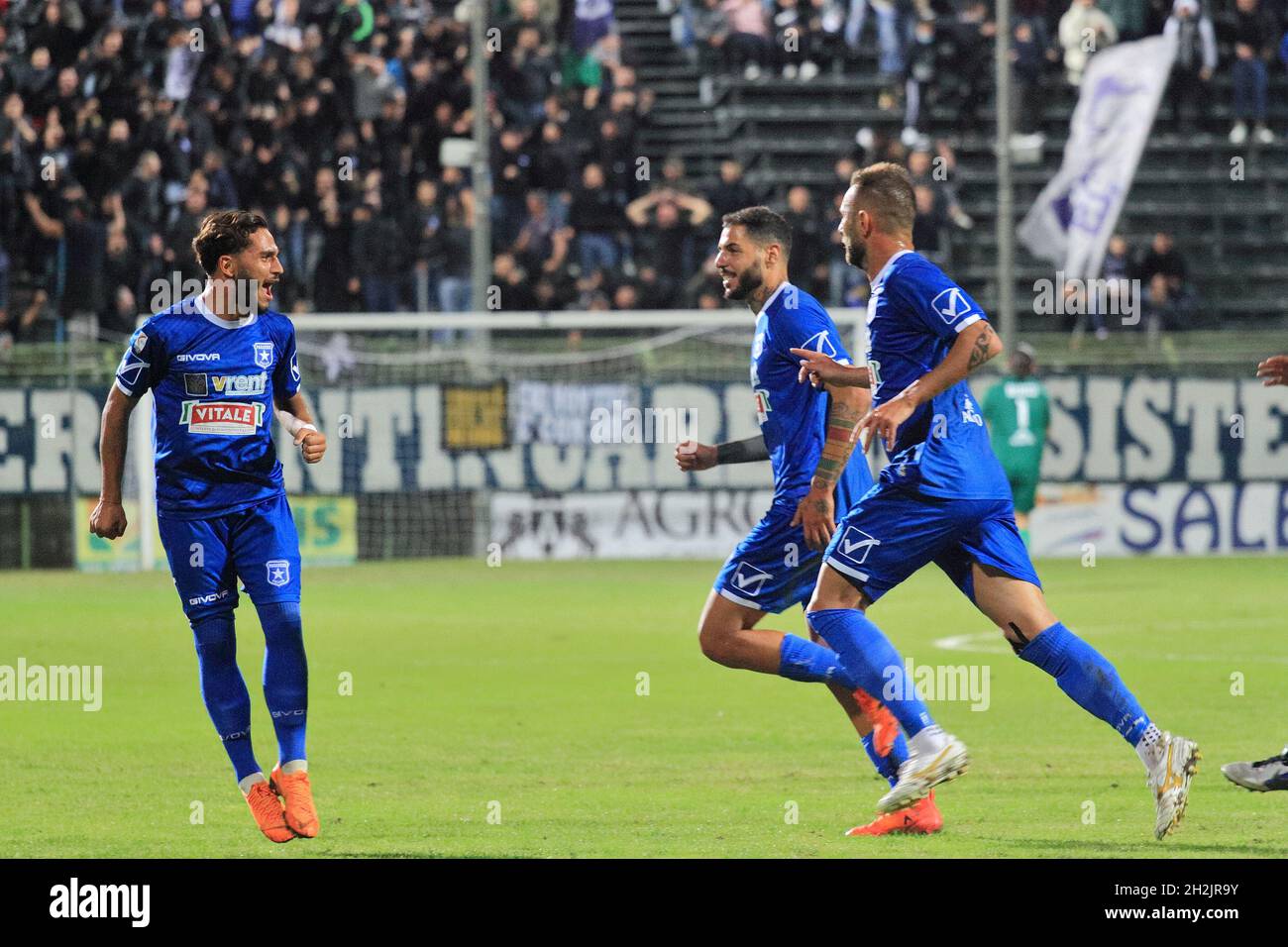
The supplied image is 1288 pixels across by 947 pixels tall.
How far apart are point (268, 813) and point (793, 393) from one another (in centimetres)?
242

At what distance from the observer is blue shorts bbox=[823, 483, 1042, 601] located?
739 centimetres

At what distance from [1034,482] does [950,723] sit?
29.7ft

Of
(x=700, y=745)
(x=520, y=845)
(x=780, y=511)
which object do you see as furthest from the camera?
(x=700, y=745)

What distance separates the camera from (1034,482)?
19797mm

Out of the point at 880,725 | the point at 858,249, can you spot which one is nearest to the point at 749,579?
the point at 880,725

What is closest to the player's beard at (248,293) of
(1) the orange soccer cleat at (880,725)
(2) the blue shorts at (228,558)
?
(2) the blue shorts at (228,558)

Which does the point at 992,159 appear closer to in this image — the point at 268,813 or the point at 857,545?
the point at 857,545

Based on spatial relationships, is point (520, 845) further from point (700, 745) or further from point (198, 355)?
point (700, 745)

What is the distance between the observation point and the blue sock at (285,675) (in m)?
7.62

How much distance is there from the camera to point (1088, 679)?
729 cm

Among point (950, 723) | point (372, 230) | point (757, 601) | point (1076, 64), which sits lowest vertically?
point (950, 723)

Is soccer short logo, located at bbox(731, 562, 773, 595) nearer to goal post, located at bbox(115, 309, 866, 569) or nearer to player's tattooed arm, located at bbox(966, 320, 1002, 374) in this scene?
player's tattooed arm, located at bbox(966, 320, 1002, 374)

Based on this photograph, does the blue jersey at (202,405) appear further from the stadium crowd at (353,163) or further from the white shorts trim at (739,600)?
the stadium crowd at (353,163)
